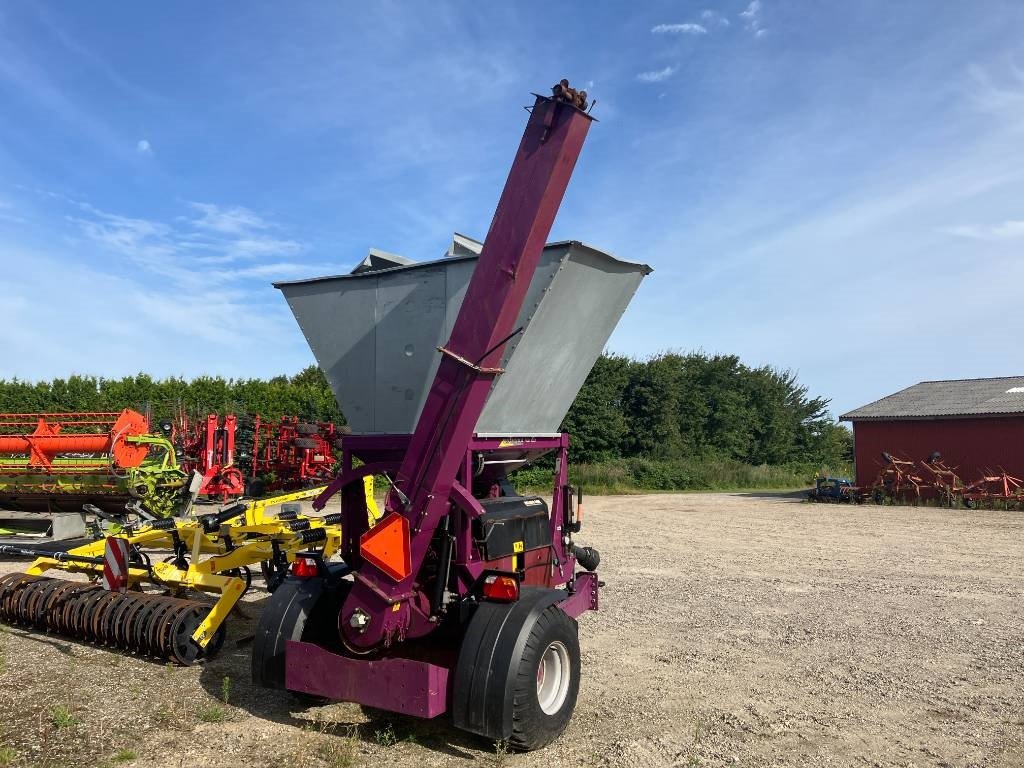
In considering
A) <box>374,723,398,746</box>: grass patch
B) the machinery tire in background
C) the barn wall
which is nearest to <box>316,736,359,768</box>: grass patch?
<box>374,723,398,746</box>: grass patch

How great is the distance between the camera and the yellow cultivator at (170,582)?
5.73 meters

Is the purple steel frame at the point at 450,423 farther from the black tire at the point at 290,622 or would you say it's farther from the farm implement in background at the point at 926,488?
the farm implement in background at the point at 926,488

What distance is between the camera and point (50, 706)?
4852 millimetres

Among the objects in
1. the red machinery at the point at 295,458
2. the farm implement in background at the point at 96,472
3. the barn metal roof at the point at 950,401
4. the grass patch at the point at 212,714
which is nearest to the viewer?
the grass patch at the point at 212,714

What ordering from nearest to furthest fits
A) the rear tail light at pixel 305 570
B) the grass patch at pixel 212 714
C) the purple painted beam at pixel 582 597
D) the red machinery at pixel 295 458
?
the grass patch at pixel 212 714
the rear tail light at pixel 305 570
the purple painted beam at pixel 582 597
the red machinery at pixel 295 458

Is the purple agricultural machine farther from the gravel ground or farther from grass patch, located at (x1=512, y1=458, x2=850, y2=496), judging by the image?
grass patch, located at (x1=512, y1=458, x2=850, y2=496)

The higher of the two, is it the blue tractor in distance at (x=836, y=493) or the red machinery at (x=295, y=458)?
the red machinery at (x=295, y=458)

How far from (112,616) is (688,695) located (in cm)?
445

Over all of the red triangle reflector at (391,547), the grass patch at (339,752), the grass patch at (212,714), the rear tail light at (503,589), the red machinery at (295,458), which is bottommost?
the grass patch at (339,752)

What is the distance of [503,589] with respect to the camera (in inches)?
170

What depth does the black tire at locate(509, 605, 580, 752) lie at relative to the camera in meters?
4.00

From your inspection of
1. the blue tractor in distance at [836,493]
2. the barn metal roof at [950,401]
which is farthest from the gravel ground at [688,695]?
the barn metal roof at [950,401]

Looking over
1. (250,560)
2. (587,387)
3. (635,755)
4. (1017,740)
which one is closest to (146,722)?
(250,560)

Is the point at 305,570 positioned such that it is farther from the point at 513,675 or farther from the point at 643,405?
the point at 643,405
